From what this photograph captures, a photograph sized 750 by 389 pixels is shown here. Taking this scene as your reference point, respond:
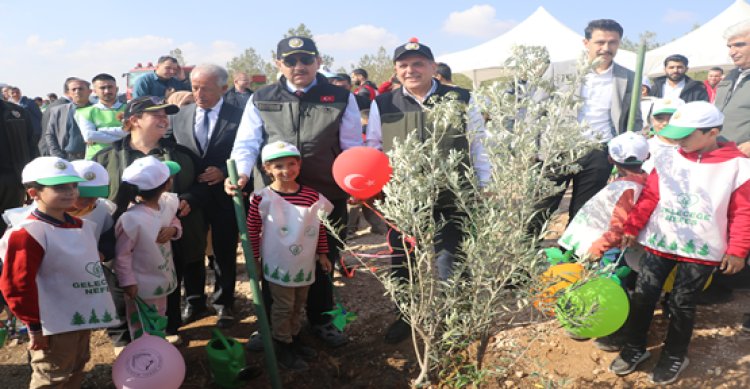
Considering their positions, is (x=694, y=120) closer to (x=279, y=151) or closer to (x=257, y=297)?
(x=279, y=151)

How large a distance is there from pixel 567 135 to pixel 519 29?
19.4m

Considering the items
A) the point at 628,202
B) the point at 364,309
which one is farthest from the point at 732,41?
the point at 364,309

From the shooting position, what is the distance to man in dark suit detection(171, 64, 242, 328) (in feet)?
13.4

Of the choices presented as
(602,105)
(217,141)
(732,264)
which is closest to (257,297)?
(217,141)

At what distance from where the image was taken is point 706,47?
17.0 m

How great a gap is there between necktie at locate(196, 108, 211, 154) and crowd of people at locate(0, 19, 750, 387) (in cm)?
1

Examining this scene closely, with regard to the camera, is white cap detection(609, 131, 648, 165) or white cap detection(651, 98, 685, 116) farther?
white cap detection(651, 98, 685, 116)

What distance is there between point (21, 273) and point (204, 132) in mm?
1950

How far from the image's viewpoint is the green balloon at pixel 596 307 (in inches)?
109

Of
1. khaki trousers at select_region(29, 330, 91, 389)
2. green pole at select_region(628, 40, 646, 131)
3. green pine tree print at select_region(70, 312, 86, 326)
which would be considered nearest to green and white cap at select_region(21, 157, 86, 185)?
green pine tree print at select_region(70, 312, 86, 326)

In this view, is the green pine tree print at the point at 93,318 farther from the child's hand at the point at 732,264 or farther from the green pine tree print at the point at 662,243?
the child's hand at the point at 732,264

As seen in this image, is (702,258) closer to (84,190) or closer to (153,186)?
(153,186)

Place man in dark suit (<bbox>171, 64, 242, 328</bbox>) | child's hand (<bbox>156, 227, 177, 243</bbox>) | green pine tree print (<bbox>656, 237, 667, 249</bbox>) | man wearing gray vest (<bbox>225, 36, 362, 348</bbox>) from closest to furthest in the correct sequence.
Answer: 1. green pine tree print (<bbox>656, 237, 667, 249</bbox>)
2. child's hand (<bbox>156, 227, 177, 243</bbox>)
3. man wearing gray vest (<bbox>225, 36, 362, 348</bbox>)
4. man in dark suit (<bbox>171, 64, 242, 328</bbox>)

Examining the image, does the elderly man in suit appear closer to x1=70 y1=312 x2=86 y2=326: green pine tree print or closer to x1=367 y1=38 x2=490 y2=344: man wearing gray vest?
x1=367 y1=38 x2=490 y2=344: man wearing gray vest
